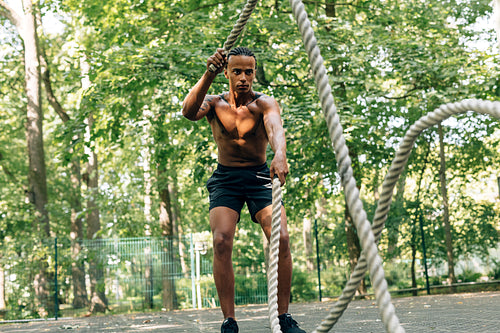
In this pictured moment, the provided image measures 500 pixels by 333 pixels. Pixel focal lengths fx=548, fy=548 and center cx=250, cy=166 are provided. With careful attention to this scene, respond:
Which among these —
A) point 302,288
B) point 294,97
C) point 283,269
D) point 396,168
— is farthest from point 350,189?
point 302,288

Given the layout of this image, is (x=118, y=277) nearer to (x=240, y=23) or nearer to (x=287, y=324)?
(x=287, y=324)

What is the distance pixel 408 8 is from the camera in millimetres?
13469

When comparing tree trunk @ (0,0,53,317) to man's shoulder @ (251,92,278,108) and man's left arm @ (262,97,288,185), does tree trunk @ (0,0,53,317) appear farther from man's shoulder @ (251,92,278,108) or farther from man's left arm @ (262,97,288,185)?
man's left arm @ (262,97,288,185)

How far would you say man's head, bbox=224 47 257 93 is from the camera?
378cm

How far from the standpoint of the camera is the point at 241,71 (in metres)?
3.83

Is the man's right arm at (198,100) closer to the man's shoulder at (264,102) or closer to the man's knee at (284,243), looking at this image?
the man's shoulder at (264,102)

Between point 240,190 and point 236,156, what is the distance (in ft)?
0.82

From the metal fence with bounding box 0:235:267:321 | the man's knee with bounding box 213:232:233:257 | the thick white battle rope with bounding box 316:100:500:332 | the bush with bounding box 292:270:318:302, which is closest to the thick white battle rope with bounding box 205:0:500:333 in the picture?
the thick white battle rope with bounding box 316:100:500:332

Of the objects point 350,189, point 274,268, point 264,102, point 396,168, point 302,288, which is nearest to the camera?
point 350,189

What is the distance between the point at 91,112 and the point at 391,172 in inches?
440

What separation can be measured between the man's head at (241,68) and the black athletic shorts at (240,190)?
0.58m

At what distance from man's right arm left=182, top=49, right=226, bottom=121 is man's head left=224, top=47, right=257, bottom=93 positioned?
0.56ft

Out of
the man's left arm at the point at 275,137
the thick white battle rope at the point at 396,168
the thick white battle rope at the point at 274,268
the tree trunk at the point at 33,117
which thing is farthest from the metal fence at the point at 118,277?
the thick white battle rope at the point at 396,168

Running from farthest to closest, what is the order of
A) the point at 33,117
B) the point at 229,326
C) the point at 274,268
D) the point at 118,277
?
1. the point at 33,117
2. the point at 118,277
3. the point at 229,326
4. the point at 274,268
